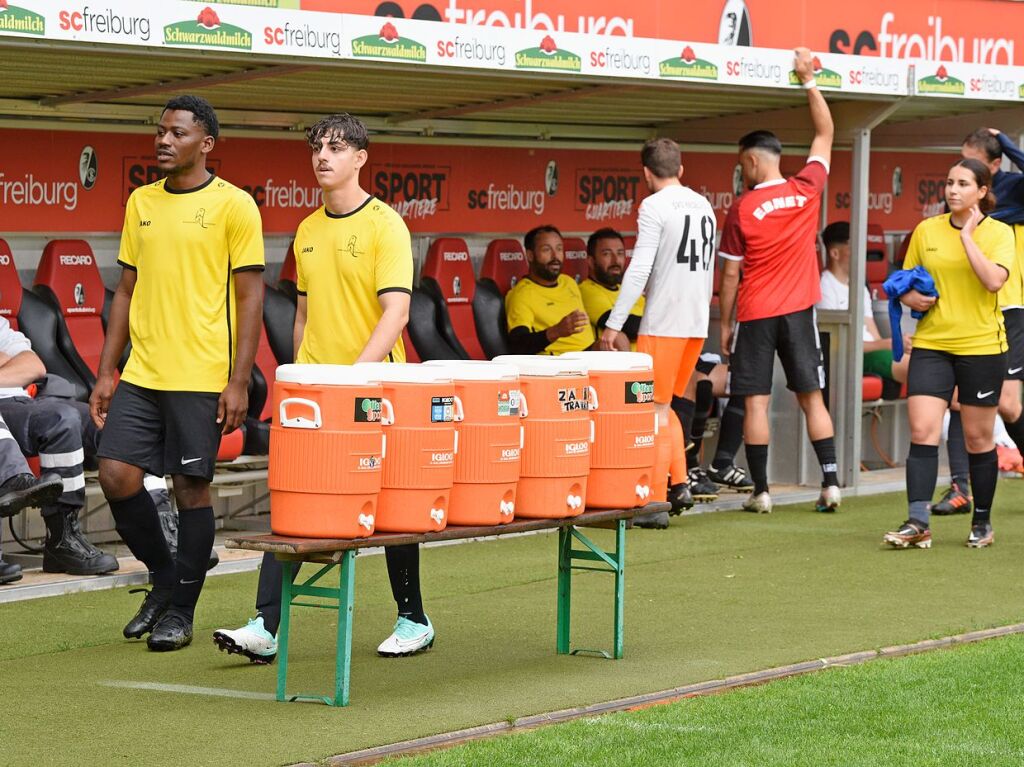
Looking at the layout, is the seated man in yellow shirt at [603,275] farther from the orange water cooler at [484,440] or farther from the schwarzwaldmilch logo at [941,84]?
the orange water cooler at [484,440]

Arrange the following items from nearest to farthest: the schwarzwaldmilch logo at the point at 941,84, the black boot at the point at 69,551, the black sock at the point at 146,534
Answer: the black sock at the point at 146,534 < the black boot at the point at 69,551 < the schwarzwaldmilch logo at the point at 941,84

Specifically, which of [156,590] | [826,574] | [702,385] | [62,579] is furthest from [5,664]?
[702,385]

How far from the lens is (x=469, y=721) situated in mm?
5348

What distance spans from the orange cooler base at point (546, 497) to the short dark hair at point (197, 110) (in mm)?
1561

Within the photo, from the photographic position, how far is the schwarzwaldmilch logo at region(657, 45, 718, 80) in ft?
31.4

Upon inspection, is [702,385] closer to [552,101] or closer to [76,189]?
[552,101]

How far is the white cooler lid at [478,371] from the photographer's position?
223 inches

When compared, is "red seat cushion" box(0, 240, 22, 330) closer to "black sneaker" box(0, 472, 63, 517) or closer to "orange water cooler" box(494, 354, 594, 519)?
"black sneaker" box(0, 472, 63, 517)

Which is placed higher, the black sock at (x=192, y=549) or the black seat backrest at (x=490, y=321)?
the black seat backrest at (x=490, y=321)

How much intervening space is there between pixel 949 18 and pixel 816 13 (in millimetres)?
1359

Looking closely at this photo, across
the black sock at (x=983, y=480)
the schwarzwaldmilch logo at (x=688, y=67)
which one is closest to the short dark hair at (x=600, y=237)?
the schwarzwaldmilch logo at (x=688, y=67)

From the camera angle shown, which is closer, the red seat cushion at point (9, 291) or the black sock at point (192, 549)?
the black sock at point (192, 549)

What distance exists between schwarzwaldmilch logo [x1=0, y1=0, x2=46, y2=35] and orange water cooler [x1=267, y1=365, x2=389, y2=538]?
2.33m

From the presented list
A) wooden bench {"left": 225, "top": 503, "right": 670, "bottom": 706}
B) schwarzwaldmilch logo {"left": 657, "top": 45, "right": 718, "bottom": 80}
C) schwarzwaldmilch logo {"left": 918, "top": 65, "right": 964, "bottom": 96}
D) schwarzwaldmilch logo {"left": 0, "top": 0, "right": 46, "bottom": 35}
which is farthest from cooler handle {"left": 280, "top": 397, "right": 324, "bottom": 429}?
schwarzwaldmilch logo {"left": 918, "top": 65, "right": 964, "bottom": 96}
